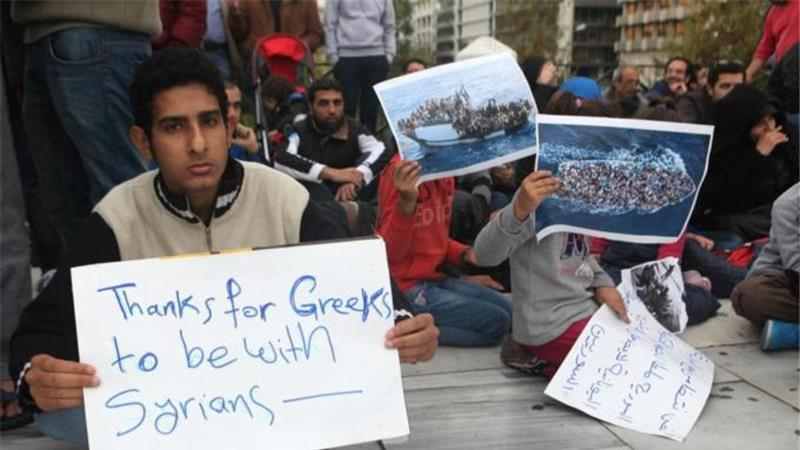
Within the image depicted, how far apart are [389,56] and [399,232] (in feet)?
11.8

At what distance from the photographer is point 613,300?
296cm

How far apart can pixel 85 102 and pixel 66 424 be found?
43.3 inches

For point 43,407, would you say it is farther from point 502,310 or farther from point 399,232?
point 502,310

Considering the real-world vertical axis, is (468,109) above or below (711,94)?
above

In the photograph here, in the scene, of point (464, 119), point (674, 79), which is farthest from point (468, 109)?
point (674, 79)

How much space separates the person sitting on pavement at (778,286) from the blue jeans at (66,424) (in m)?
2.60

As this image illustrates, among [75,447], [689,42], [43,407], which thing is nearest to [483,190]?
[75,447]

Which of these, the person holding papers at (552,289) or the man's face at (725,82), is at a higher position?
the man's face at (725,82)

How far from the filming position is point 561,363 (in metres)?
2.96

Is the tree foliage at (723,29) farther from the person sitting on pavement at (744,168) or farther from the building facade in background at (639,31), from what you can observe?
the building facade in background at (639,31)

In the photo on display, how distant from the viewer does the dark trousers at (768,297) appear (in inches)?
136

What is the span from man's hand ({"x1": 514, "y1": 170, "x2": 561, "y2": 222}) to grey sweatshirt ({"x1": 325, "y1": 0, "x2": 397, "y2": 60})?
3992 mm

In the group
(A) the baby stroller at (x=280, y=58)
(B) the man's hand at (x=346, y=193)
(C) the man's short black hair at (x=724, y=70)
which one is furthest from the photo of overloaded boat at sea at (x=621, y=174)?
(C) the man's short black hair at (x=724, y=70)

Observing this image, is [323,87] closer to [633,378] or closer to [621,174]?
[621,174]
